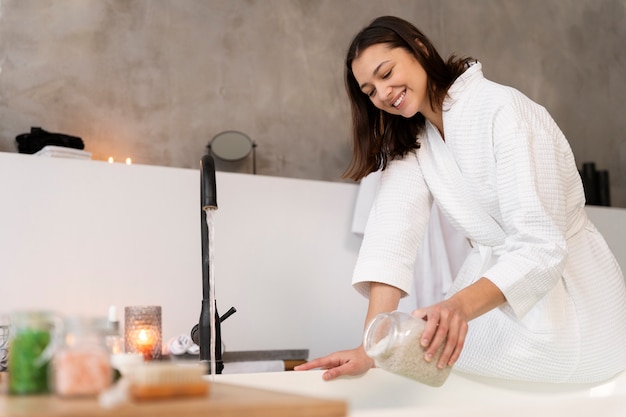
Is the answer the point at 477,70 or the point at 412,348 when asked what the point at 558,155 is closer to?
the point at 477,70

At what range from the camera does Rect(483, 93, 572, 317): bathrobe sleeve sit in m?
1.46

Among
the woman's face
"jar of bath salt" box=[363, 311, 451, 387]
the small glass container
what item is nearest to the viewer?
"jar of bath salt" box=[363, 311, 451, 387]

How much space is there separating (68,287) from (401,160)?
1139 millimetres

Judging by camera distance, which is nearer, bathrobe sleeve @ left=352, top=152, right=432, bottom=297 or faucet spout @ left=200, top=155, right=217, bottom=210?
faucet spout @ left=200, top=155, right=217, bottom=210

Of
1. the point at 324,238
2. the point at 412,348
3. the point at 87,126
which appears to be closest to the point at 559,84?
the point at 324,238

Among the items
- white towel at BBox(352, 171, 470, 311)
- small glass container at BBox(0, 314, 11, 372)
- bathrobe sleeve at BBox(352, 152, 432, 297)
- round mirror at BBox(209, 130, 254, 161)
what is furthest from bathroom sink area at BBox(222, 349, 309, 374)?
round mirror at BBox(209, 130, 254, 161)

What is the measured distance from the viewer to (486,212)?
178 cm

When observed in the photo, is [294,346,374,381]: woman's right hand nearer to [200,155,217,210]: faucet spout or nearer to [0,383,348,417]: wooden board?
[200,155,217,210]: faucet spout

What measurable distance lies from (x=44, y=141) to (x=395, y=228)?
1548mm

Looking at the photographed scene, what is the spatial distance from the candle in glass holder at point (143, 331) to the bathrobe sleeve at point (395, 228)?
782 mm

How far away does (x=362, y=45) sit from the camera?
5.86 ft

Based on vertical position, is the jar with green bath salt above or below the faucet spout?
below

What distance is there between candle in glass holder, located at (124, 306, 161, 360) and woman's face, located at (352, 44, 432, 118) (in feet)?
3.35

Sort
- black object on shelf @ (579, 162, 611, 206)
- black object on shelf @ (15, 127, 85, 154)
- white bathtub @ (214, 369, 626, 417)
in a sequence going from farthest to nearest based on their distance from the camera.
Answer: black object on shelf @ (579, 162, 611, 206) < black object on shelf @ (15, 127, 85, 154) < white bathtub @ (214, 369, 626, 417)
